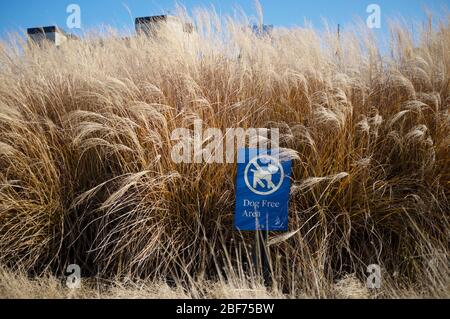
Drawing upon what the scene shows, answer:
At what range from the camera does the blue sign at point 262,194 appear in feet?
9.17

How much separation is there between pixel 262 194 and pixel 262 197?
0.7 inches

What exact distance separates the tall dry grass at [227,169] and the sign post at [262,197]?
119 millimetres

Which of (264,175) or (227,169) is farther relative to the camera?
(227,169)

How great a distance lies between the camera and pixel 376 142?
3.22m

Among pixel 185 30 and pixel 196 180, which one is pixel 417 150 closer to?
pixel 196 180

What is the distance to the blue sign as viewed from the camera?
279 cm

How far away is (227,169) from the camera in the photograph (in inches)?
123

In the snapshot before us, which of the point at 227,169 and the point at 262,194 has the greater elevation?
the point at 227,169

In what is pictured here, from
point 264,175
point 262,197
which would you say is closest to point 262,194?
point 262,197

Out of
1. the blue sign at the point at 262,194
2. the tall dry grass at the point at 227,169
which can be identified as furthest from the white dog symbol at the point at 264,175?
the tall dry grass at the point at 227,169

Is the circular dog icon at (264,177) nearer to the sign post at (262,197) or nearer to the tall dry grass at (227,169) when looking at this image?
the sign post at (262,197)

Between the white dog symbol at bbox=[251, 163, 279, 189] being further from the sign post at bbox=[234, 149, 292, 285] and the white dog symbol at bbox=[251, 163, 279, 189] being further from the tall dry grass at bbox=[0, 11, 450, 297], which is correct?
the tall dry grass at bbox=[0, 11, 450, 297]

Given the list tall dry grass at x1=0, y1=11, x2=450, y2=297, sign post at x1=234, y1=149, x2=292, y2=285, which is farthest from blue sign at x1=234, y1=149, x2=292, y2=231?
tall dry grass at x1=0, y1=11, x2=450, y2=297

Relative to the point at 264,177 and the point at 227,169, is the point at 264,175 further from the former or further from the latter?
the point at 227,169
